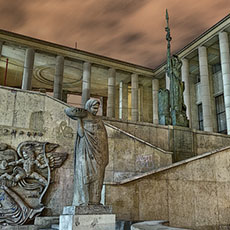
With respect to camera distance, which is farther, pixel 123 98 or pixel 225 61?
pixel 123 98

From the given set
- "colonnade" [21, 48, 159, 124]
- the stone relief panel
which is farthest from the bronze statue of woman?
"colonnade" [21, 48, 159, 124]

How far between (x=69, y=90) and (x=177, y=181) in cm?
3056

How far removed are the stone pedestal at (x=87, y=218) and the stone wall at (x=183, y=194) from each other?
2.79 m

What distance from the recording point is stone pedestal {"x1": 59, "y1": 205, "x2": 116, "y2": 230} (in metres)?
5.14

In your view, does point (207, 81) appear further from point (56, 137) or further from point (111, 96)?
point (56, 137)

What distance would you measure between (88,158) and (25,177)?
5206 millimetres

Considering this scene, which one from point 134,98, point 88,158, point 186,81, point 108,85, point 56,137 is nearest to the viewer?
point 88,158

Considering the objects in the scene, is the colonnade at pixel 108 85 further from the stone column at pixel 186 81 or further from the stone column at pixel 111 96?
the stone column at pixel 186 81

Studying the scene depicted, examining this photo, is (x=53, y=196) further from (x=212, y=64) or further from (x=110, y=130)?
(x=212, y=64)

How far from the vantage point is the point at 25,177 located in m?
9.96

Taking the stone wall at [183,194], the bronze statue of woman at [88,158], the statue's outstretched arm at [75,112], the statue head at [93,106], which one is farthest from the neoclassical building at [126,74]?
the statue's outstretched arm at [75,112]

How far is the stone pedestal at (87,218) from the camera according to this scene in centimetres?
514

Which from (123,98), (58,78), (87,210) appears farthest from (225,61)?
(87,210)

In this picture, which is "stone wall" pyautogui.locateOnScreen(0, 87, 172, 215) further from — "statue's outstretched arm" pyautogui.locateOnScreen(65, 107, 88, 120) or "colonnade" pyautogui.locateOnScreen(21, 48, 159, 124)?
"colonnade" pyautogui.locateOnScreen(21, 48, 159, 124)
